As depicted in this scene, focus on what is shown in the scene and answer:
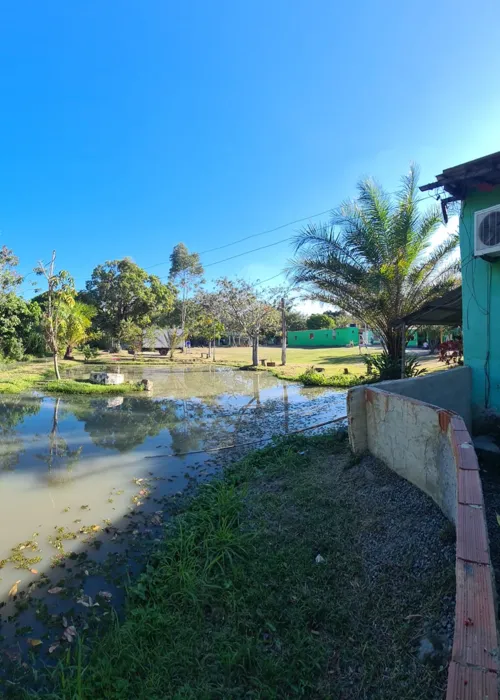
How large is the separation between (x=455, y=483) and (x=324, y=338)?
48683mm

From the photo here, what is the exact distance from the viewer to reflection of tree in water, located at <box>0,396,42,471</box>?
711cm

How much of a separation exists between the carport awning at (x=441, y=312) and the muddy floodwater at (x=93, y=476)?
332 centimetres

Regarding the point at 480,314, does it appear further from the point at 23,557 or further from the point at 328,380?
the point at 328,380

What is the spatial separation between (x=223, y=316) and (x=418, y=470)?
2459 centimetres

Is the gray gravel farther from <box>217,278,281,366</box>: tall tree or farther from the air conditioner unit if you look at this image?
<box>217,278,281,366</box>: tall tree

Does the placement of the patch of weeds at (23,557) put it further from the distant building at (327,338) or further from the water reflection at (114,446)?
the distant building at (327,338)

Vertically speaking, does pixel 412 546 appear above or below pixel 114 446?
above

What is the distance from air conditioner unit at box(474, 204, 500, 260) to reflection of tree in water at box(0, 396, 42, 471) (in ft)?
27.3

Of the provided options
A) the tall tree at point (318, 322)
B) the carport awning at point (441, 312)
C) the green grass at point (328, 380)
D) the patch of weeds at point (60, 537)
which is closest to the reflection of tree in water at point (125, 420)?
the patch of weeds at point (60, 537)

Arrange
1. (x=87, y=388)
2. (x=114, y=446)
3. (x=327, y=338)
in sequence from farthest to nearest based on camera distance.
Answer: (x=327, y=338), (x=87, y=388), (x=114, y=446)

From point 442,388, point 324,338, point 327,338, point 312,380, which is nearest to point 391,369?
point 442,388

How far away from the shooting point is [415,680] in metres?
1.91

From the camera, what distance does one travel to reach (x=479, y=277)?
5738mm

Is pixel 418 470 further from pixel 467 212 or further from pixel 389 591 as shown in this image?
pixel 467 212
